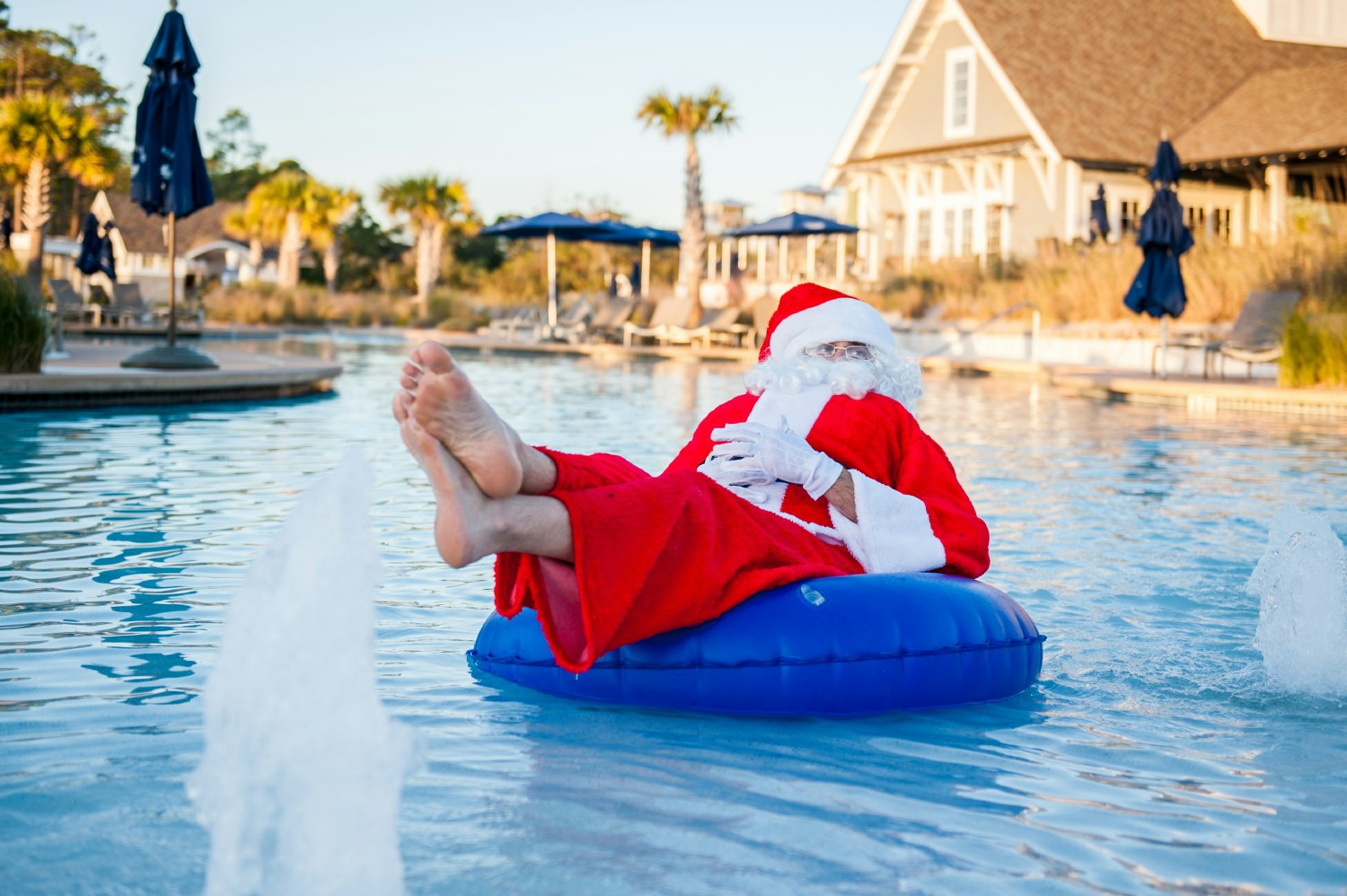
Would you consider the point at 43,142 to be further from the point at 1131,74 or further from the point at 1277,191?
the point at 1277,191

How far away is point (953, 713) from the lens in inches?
149

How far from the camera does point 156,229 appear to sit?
56500 mm

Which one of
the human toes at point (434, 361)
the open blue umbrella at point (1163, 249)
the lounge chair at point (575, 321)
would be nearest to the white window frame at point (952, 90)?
the lounge chair at point (575, 321)

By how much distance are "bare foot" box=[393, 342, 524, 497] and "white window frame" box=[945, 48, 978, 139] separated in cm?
2774

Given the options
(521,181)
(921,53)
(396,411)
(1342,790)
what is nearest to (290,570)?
(396,411)

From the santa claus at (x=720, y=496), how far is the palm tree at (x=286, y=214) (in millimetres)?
41640

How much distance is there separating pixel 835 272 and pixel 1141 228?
15716 millimetres

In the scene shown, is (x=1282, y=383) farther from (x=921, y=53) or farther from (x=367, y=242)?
(x=367, y=242)

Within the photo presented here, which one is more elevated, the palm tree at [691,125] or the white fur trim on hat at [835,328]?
the palm tree at [691,125]

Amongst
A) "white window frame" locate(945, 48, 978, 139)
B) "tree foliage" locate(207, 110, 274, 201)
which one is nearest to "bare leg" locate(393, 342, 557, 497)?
"white window frame" locate(945, 48, 978, 139)

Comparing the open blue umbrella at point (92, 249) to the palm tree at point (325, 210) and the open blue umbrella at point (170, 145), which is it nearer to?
the open blue umbrella at point (170, 145)

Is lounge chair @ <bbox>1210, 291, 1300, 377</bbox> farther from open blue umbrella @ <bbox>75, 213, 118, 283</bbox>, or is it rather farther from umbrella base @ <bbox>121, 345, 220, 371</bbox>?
open blue umbrella @ <bbox>75, 213, 118, 283</bbox>

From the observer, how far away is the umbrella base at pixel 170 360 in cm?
1299

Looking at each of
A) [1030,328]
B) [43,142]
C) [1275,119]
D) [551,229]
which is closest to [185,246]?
[43,142]
